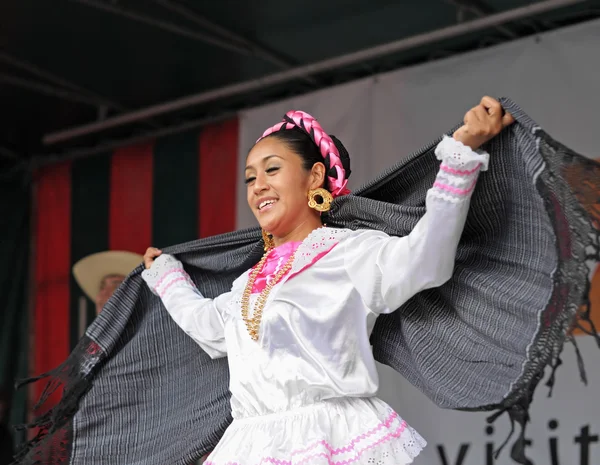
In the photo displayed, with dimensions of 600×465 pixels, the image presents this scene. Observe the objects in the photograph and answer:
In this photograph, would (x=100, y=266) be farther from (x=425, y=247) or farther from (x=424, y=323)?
(x=425, y=247)

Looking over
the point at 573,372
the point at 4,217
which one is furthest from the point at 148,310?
the point at 4,217

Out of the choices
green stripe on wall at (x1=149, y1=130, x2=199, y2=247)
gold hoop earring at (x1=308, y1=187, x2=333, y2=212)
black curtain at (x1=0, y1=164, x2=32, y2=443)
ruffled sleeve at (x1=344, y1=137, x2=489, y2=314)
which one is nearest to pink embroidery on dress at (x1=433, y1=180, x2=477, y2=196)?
ruffled sleeve at (x1=344, y1=137, x2=489, y2=314)

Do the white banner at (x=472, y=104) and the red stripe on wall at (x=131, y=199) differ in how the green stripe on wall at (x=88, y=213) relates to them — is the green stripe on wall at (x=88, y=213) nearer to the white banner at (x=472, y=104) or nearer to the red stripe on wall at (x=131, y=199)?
the red stripe on wall at (x=131, y=199)

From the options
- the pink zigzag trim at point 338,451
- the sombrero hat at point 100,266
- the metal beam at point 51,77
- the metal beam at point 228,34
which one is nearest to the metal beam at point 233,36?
the metal beam at point 228,34

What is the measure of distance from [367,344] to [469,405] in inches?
12.4

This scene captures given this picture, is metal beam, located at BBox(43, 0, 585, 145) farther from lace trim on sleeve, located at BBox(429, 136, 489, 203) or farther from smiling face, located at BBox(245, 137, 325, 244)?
lace trim on sleeve, located at BBox(429, 136, 489, 203)

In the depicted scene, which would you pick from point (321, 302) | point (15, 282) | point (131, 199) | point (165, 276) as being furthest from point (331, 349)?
point (15, 282)

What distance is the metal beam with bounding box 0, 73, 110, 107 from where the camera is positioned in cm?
497

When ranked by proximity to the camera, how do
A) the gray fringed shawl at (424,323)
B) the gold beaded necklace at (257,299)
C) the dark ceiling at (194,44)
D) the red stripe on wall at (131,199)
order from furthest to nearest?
the red stripe on wall at (131,199), the dark ceiling at (194,44), the gold beaded necklace at (257,299), the gray fringed shawl at (424,323)

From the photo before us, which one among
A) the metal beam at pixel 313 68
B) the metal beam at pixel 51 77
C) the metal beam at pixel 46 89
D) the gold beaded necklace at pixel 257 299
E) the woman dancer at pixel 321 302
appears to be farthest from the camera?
the metal beam at pixel 46 89

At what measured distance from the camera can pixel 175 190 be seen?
5.33m

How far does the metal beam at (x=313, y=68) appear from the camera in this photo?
13.2 feet

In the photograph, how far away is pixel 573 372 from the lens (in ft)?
12.3

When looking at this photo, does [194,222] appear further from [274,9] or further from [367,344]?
[367,344]
